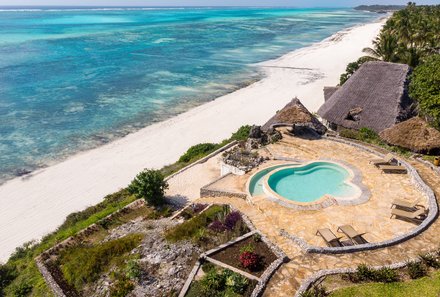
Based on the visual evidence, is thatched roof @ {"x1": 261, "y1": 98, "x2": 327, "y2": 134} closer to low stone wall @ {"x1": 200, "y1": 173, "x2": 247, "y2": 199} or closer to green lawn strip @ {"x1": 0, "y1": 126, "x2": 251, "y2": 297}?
green lawn strip @ {"x1": 0, "y1": 126, "x2": 251, "y2": 297}

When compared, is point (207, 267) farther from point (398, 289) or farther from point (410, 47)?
point (410, 47)

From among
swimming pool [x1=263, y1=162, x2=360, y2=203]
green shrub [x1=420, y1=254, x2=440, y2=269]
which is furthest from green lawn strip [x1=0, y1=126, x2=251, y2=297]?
green shrub [x1=420, y1=254, x2=440, y2=269]

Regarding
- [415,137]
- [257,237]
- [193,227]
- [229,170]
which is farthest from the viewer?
[415,137]

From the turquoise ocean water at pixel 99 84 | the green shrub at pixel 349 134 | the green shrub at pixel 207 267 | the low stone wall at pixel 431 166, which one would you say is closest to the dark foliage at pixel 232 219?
the green shrub at pixel 207 267

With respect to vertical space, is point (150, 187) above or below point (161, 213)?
above

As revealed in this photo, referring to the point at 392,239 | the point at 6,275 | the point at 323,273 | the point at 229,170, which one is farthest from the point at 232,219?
the point at 6,275

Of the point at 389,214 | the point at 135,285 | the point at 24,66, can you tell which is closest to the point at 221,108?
the point at 389,214

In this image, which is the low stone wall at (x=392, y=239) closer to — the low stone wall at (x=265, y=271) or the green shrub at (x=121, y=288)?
the low stone wall at (x=265, y=271)
